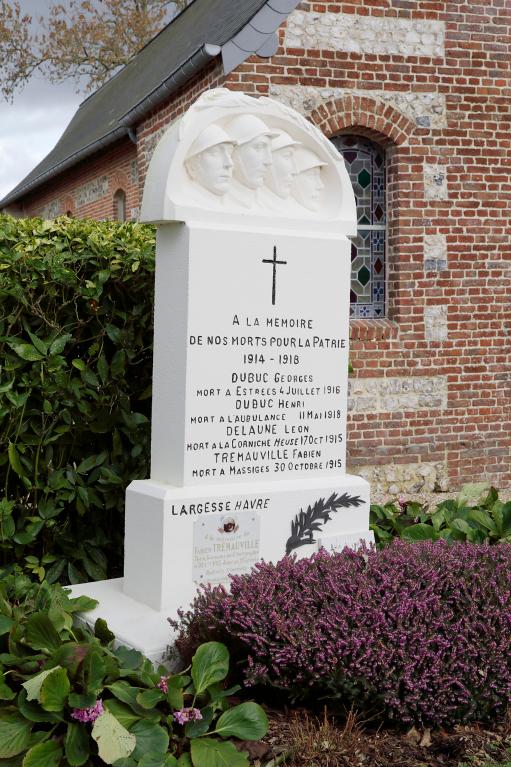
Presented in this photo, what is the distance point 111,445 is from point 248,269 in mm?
1562

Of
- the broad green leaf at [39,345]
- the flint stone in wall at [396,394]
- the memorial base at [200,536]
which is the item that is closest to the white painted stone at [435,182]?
the flint stone in wall at [396,394]

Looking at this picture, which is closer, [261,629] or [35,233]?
[261,629]

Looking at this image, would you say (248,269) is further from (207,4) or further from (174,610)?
(207,4)

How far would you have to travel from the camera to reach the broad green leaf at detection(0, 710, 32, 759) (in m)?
3.35

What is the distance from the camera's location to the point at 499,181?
1030 centimetres

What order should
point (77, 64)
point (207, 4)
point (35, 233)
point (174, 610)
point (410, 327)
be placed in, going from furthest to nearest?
point (77, 64) → point (207, 4) → point (410, 327) → point (35, 233) → point (174, 610)

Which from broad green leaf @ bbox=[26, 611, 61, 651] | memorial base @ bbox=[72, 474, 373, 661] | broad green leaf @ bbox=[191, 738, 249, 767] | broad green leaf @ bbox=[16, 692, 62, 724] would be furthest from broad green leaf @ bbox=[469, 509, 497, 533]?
broad green leaf @ bbox=[16, 692, 62, 724]

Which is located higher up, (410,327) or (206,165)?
(206,165)

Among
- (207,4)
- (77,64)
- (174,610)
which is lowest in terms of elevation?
(174,610)

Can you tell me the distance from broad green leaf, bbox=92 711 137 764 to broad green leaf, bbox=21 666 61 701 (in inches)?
9.6

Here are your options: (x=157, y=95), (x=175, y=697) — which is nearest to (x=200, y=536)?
(x=175, y=697)

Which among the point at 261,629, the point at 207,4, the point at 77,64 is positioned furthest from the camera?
the point at 77,64

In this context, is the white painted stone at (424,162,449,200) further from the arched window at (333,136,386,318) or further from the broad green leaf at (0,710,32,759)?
the broad green leaf at (0,710,32,759)

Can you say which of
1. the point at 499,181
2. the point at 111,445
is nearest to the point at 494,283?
the point at 499,181
